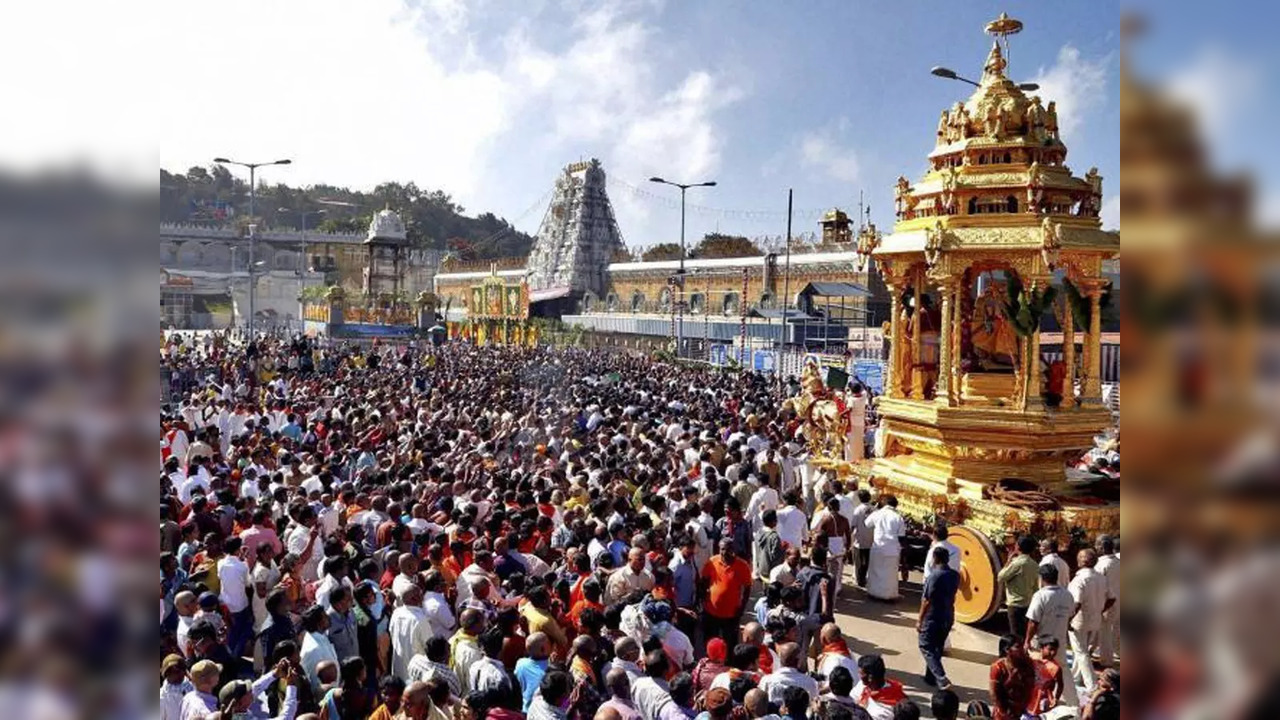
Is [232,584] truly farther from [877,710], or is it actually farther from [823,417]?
[823,417]

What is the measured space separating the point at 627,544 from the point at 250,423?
31.7ft

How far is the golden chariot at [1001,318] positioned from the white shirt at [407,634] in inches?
210

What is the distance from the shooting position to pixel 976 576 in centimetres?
871

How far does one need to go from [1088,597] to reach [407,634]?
5156 mm

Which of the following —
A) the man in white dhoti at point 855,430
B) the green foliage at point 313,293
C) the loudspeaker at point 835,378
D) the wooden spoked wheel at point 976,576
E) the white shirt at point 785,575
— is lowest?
the wooden spoked wheel at point 976,576

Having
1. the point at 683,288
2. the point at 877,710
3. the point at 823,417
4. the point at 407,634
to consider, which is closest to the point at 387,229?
the point at 683,288

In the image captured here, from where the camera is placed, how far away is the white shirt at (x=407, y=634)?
6.20 m

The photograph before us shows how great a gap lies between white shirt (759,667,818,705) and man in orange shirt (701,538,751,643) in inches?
80.1

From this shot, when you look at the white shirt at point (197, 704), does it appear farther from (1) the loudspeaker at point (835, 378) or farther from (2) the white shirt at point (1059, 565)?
(1) the loudspeaker at point (835, 378)

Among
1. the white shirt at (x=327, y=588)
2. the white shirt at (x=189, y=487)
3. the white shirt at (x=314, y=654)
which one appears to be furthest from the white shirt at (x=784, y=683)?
the white shirt at (x=189, y=487)

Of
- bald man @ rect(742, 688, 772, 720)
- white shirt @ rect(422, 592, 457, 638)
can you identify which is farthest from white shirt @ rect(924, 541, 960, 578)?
white shirt @ rect(422, 592, 457, 638)

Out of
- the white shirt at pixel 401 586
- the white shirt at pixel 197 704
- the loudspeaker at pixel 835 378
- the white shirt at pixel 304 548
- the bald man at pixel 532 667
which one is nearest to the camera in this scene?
the white shirt at pixel 197 704

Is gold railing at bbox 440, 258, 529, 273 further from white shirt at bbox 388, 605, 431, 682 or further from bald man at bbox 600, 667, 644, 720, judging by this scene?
bald man at bbox 600, 667, 644, 720
